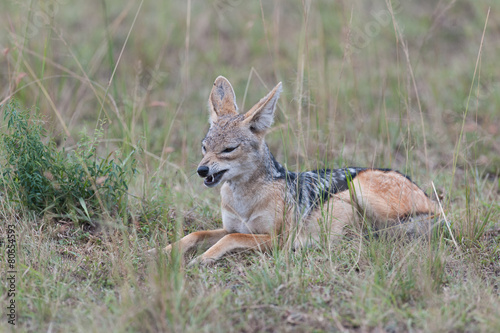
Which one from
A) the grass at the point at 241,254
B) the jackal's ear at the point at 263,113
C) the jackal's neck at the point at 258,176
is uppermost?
the jackal's ear at the point at 263,113

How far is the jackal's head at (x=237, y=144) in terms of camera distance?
5047mm

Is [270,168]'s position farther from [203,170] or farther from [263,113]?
[203,170]

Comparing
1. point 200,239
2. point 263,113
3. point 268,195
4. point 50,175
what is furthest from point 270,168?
point 50,175

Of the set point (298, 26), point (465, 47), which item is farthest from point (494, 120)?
point (298, 26)

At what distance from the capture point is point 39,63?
7.12 m

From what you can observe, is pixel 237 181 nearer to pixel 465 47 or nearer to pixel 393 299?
pixel 393 299

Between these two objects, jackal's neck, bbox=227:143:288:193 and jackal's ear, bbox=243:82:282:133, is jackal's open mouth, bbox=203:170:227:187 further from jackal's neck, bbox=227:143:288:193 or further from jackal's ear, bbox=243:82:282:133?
jackal's ear, bbox=243:82:282:133

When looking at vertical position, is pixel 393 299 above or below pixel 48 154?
below

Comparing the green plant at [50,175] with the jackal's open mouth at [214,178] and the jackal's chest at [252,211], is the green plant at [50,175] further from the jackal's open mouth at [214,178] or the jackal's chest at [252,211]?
the jackal's chest at [252,211]

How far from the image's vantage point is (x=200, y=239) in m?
5.23

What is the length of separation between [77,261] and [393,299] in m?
2.57

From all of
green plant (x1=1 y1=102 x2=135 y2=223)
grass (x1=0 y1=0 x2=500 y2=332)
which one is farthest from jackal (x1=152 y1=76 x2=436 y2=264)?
green plant (x1=1 y1=102 x2=135 y2=223)

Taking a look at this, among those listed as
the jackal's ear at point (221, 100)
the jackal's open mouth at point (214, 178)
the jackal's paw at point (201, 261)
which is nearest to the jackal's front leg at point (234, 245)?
the jackal's paw at point (201, 261)

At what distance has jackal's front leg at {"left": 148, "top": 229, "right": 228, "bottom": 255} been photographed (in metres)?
5.04
